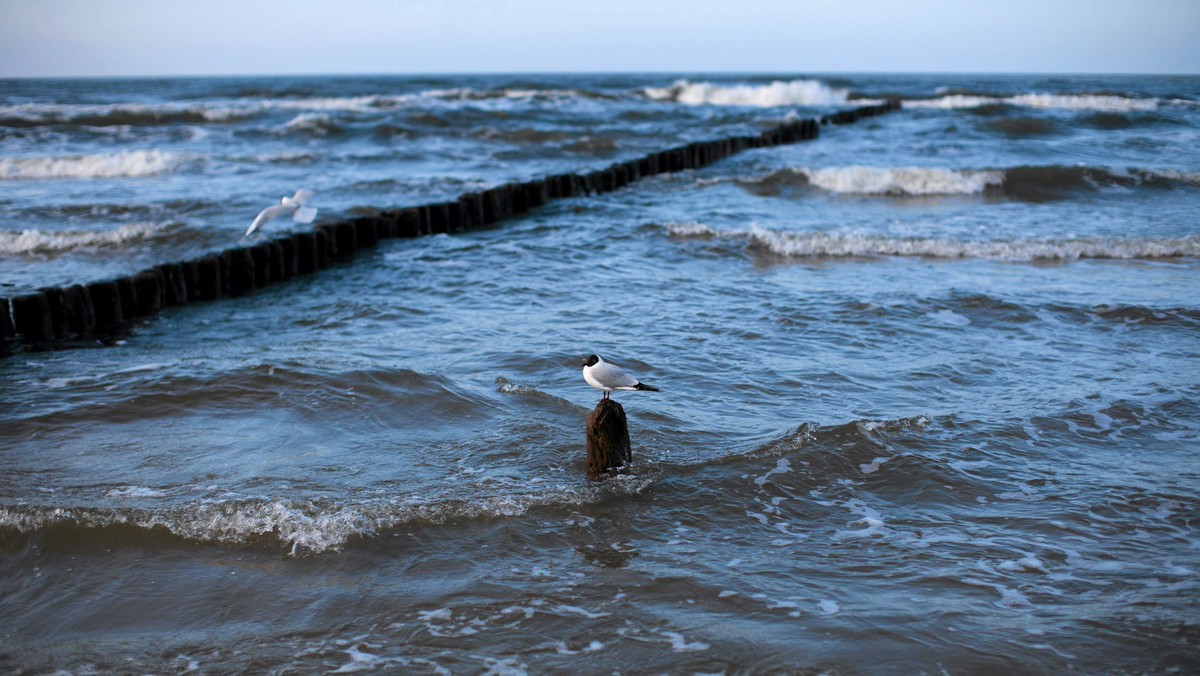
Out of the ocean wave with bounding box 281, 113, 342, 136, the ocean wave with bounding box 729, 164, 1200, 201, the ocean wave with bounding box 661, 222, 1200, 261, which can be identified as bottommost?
the ocean wave with bounding box 661, 222, 1200, 261

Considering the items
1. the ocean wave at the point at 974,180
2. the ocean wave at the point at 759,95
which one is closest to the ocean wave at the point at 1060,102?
the ocean wave at the point at 759,95

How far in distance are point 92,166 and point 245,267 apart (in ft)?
34.9

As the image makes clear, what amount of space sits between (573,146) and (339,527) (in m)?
18.4

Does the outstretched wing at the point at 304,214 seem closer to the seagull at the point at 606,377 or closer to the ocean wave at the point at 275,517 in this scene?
the ocean wave at the point at 275,517

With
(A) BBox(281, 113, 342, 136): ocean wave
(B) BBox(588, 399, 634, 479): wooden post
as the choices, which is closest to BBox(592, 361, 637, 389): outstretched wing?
(B) BBox(588, 399, 634, 479): wooden post

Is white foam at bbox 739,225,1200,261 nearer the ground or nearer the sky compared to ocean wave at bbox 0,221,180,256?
nearer the ground

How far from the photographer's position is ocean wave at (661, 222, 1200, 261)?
970 centimetres

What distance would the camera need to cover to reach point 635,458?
4676mm

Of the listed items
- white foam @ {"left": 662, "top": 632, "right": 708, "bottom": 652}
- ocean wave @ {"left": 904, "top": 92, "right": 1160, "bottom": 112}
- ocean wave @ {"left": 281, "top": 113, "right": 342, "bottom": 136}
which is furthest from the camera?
ocean wave @ {"left": 904, "top": 92, "right": 1160, "bottom": 112}

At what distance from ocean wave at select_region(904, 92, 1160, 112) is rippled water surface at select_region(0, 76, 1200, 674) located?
2762 cm

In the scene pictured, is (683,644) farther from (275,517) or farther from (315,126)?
(315,126)

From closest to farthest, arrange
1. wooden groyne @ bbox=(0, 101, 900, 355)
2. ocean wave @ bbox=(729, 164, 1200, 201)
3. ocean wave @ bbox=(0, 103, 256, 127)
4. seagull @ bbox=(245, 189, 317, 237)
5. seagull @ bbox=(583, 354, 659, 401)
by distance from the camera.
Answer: seagull @ bbox=(583, 354, 659, 401), wooden groyne @ bbox=(0, 101, 900, 355), seagull @ bbox=(245, 189, 317, 237), ocean wave @ bbox=(729, 164, 1200, 201), ocean wave @ bbox=(0, 103, 256, 127)

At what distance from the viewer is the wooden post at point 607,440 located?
166 inches

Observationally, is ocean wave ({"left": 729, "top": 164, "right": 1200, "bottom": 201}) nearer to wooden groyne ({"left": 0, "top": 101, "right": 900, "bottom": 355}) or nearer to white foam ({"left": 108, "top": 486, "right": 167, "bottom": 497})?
wooden groyne ({"left": 0, "top": 101, "right": 900, "bottom": 355})
